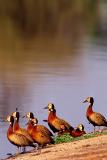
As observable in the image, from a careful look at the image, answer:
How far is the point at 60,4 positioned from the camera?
72688 mm

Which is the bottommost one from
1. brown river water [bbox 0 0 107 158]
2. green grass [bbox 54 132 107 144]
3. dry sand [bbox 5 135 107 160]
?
brown river water [bbox 0 0 107 158]

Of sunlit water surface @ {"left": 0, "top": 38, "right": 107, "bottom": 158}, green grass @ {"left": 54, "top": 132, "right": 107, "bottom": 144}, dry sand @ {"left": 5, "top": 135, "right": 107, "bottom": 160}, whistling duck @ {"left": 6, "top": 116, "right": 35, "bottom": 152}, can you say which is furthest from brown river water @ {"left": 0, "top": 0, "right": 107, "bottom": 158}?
dry sand @ {"left": 5, "top": 135, "right": 107, "bottom": 160}

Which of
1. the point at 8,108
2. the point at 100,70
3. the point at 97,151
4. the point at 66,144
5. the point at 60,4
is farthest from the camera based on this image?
the point at 60,4

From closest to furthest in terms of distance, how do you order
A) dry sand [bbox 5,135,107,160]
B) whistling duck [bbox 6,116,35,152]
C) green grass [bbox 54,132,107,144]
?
1. dry sand [bbox 5,135,107,160]
2. whistling duck [bbox 6,116,35,152]
3. green grass [bbox 54,132,107,144]

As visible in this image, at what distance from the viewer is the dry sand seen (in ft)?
41.3

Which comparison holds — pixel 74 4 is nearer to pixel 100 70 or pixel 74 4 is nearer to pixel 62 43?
pixel 62 43

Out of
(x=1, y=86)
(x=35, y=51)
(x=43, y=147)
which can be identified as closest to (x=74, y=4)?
(x=35, y=51)

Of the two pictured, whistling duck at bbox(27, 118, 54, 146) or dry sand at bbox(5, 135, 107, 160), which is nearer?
dry sand at bbox(5, 135, 107, 160)

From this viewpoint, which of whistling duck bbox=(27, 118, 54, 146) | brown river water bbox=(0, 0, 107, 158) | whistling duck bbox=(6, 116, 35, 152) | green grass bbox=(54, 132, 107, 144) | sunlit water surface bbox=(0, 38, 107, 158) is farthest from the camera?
brown river water bbox=(0, 0, 107, 158)

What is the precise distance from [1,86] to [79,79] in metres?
4.19

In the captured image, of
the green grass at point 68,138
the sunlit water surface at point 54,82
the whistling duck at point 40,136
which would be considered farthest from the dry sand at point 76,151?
the sunlit water surface at point 54,82

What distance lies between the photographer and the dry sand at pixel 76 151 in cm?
1259

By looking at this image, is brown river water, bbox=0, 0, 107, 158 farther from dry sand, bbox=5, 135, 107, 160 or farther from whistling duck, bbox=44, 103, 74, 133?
dry sand, bbox=5, 135, 107, 160

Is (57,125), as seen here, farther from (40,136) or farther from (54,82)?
(54,82)
